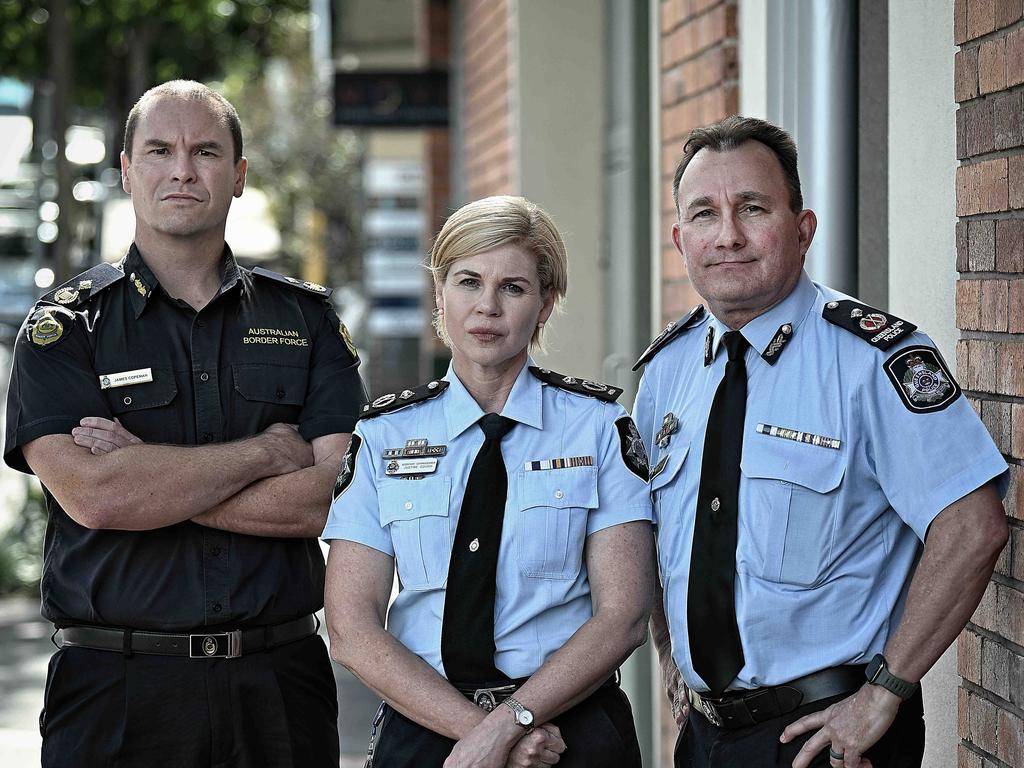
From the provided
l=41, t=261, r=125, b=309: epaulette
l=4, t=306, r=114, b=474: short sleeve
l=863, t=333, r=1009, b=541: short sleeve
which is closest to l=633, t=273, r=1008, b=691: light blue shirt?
l=863, t=333, r=1009, b=541: short sleeve

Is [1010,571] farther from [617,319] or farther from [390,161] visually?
[390,161]

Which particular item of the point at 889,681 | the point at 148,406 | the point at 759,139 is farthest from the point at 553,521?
the point at 148,406

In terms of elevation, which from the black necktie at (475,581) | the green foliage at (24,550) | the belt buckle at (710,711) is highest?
the black necktie at (475,581)

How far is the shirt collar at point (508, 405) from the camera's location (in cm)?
262

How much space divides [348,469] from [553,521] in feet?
1.43

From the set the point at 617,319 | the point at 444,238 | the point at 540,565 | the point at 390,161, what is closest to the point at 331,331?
the point at 444,238

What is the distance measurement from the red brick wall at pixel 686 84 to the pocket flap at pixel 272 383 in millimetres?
1370

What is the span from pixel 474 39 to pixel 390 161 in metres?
3.94

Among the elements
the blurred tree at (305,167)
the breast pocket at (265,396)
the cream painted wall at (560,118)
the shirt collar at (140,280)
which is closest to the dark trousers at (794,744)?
the breast pocket at (265,396)

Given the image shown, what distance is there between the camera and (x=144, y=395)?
119 inches

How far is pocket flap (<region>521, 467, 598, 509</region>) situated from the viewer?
2.54 m

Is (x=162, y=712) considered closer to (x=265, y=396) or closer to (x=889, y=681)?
(x=265, y=396)

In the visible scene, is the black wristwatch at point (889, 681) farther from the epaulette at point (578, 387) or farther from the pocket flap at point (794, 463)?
the epaulette at point (578, 387)

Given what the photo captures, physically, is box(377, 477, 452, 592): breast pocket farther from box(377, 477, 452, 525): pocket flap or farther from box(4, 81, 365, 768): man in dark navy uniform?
box(4, 81, 365, 768): man in dark navy uniform
